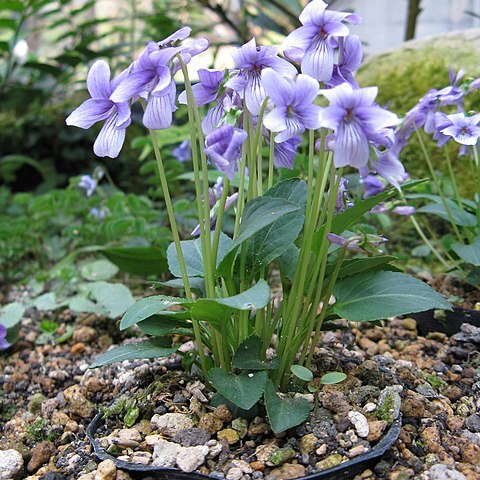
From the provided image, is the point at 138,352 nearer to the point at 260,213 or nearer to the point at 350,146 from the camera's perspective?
the point at 260,213

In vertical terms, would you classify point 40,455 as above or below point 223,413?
below

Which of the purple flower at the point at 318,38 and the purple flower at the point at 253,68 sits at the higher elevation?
the purple flower at the point at 318,38

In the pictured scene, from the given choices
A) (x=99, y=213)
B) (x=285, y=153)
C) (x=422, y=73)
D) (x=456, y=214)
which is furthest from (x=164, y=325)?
(x=422, y=73)

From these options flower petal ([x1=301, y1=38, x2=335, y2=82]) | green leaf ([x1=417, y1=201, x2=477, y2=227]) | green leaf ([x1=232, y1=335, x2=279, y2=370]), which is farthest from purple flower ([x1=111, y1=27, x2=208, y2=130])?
green leaf ([x1=417, y1=201, x2=477, y2=227])

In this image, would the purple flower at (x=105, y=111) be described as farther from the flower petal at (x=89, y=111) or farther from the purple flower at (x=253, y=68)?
the purple flower at (x=253, y=68)

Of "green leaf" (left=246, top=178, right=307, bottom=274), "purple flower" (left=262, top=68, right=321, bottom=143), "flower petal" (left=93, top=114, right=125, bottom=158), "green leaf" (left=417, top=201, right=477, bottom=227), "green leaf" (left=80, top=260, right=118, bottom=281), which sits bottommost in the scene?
"green leaf" (left=80, top=260, right=118, bottom=281)

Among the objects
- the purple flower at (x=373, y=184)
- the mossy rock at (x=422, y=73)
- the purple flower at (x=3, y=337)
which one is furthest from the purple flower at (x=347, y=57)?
the mossy rock at (x=422, y=73)

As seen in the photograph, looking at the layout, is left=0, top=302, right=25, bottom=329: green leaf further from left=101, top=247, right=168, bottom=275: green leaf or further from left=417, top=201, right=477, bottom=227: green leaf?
left=417, top=201, right=477, bottom=227: green leaf
